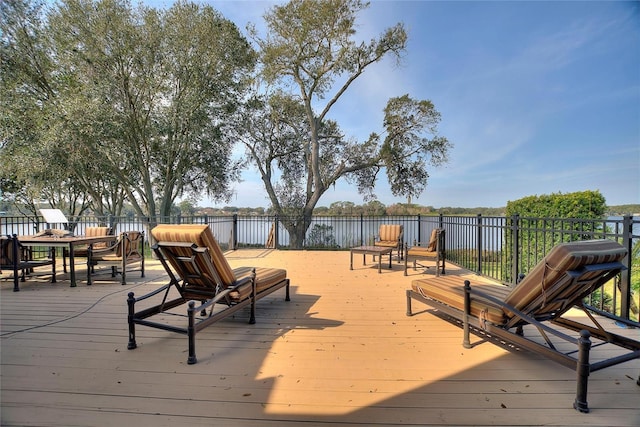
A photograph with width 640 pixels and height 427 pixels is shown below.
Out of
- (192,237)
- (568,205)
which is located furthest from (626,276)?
(192,237)

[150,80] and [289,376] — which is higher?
[150,80]

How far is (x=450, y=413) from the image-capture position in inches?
73.9

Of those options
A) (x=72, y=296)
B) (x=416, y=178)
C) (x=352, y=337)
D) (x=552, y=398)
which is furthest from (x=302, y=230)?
(x=552, y=398)

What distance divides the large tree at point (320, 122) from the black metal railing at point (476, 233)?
182 centimetres

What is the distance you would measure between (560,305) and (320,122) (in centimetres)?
1386

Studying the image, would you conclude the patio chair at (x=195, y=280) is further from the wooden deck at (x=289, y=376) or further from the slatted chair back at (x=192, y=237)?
the wooden deck at (x=289, y=376)

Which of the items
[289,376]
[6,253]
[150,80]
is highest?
[150,80]

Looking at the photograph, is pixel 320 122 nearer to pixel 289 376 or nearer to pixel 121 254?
pixel 121 254

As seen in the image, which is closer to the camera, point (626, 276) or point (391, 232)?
point (626, 276)

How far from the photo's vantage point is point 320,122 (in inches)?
597

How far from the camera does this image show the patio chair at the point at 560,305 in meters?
2.07

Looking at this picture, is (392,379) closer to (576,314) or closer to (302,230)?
(576,314)

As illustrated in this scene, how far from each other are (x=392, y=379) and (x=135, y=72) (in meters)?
12.4

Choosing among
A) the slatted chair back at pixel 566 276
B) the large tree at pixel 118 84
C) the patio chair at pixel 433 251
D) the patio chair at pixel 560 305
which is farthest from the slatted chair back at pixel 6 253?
the slatted chair back at pixel 566 276
